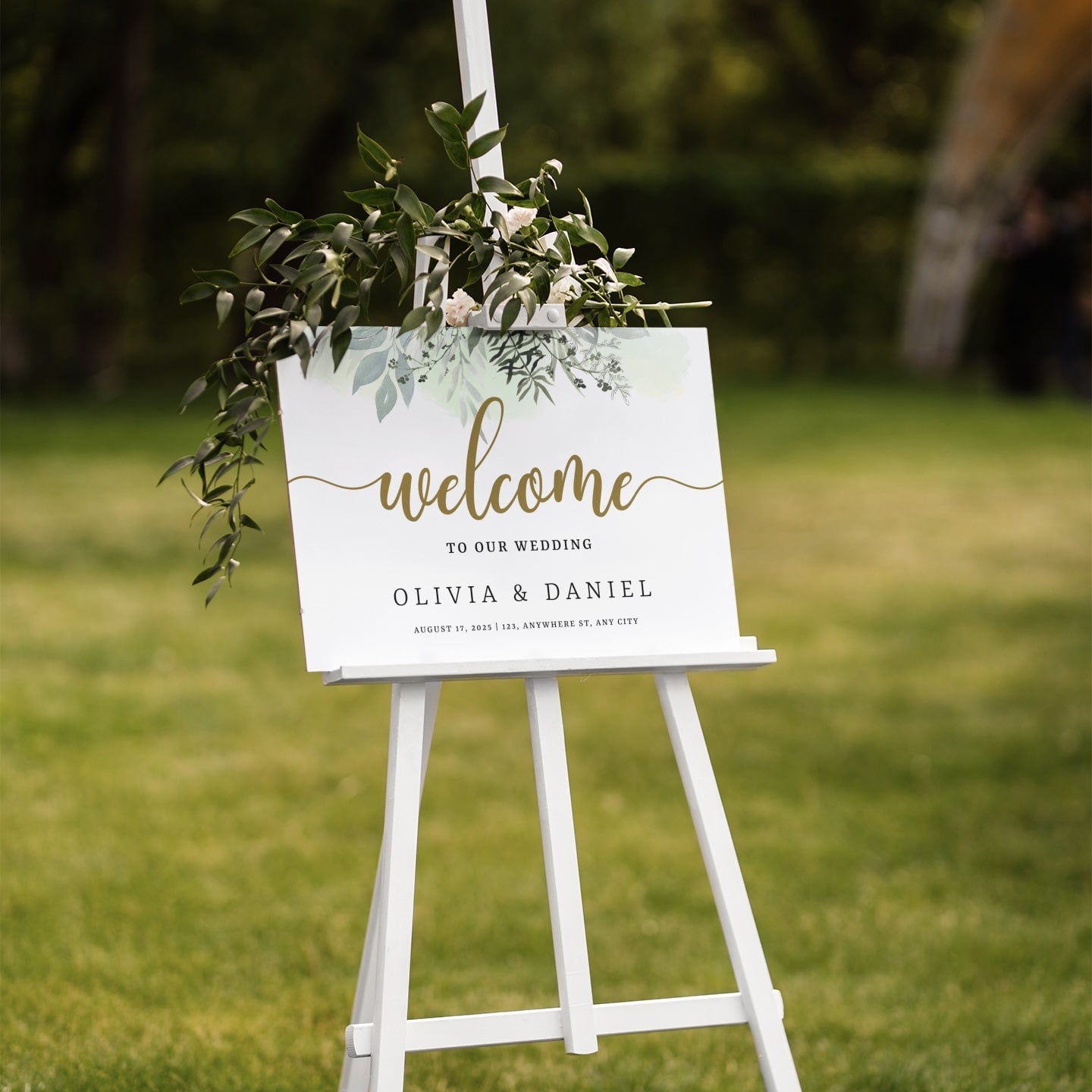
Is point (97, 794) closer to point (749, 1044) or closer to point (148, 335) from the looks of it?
point (749, 1044)

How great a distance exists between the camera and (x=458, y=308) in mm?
2295

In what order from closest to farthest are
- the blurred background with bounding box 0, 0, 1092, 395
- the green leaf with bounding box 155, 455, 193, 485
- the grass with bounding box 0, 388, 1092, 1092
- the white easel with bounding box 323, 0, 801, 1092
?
the green leaf with bounding box 155, 455, 193, 485
the white easel with bounding box 323, 0, 801, 1092
the grass with bounding box 0, 388, 1092, 1092
the blurred background with bounding box 0, 0, 1092, 395

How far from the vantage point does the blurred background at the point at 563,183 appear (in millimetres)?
12625

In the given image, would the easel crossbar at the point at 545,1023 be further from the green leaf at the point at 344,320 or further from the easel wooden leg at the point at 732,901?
the green leaf at the point at 344,320

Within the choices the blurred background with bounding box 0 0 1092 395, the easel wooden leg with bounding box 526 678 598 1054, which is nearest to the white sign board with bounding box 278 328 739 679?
the easel wooden leg with bounding box 526 678 598 1054

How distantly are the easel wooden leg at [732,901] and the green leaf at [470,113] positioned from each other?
2.84 ft

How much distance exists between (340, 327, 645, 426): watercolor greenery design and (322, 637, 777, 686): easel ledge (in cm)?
36

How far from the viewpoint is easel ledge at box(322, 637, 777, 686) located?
2.15 metres

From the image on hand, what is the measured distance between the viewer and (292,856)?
14.1 ft

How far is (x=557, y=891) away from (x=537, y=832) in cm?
232

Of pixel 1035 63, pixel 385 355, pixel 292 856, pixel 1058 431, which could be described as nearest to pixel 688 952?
pixel 292 856

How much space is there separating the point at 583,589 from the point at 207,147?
12.9m

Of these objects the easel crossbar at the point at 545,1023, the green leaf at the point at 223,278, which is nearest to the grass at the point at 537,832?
the easel crossbar at the point at 545,1023

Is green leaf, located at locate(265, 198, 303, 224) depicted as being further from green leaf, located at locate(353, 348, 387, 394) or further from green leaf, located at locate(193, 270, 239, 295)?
green leaf, located at locate(353, 348, 387, 394)
